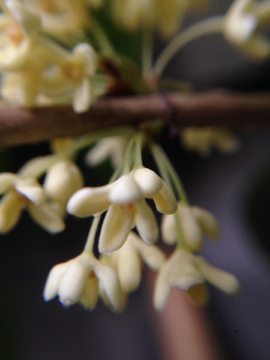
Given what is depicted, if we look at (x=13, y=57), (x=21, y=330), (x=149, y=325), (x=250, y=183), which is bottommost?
(x=149, y=325)

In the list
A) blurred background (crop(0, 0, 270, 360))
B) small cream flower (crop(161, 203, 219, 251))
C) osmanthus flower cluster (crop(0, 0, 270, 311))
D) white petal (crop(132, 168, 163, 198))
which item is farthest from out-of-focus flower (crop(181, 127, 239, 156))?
white petal (crop(132, 168, 163, 198))

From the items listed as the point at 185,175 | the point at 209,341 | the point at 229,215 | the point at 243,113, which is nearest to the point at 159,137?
the point at 243,113

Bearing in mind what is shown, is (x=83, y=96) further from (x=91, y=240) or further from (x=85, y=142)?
(x=91, y=240)

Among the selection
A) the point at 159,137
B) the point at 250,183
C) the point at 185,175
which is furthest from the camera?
the point at 185,175

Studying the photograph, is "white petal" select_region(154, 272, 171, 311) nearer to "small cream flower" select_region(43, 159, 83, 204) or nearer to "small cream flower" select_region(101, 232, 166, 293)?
"small cream flower" select_region(101, 232, 166, 293)

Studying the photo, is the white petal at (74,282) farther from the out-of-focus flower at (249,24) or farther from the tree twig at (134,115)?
the out-of-focus flower at (249,24)

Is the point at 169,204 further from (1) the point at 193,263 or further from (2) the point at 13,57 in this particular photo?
(2) the point at 13,57

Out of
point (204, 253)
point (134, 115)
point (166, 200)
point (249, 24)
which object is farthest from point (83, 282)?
point (204, 253)

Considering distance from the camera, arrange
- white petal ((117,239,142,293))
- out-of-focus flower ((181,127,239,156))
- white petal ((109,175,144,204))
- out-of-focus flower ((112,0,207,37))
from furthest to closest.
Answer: out-of-focus flower ((181,127,239,156)) < out-of-focus flower ((112,0,207,37)) < white petal ((117,239,142,293)) < white petal ((109,175,144,204))

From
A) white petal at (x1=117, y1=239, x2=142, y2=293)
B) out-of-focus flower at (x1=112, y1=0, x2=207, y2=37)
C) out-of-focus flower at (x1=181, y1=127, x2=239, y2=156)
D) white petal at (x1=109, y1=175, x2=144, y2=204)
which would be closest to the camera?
white petal at (x1=109, y1=175, x2=144, y2=204)
